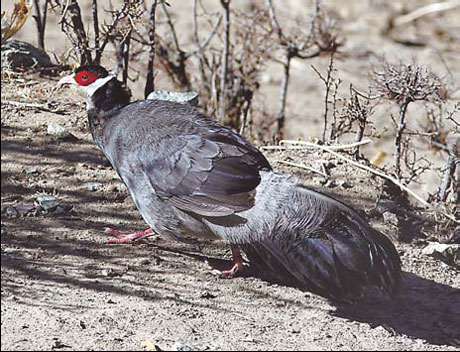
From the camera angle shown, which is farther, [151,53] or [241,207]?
[151,53]

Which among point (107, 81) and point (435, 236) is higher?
point (107, 81)

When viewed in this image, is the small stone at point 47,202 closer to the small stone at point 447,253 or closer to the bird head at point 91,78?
the bird head at point 91,78

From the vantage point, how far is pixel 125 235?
17.2ft

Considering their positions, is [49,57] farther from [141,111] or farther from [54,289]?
[54,289]

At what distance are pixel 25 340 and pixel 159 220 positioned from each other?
3.83 feet

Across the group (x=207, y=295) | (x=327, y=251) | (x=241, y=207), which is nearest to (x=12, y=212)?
(x=207, y=295)

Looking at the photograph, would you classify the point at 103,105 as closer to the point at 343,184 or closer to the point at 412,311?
the point at 343,184

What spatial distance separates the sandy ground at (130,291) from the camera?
4309 mm

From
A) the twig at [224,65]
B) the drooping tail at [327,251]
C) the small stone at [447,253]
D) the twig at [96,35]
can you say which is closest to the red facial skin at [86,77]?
the twig at [96,35]

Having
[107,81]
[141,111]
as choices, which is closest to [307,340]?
[141,111]

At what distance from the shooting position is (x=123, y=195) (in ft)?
18.6

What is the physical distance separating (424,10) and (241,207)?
7744mm

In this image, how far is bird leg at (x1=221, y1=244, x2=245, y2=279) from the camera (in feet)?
16.6

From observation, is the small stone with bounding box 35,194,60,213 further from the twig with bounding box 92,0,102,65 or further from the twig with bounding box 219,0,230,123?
the twig with bounding box 219,0,230,123
